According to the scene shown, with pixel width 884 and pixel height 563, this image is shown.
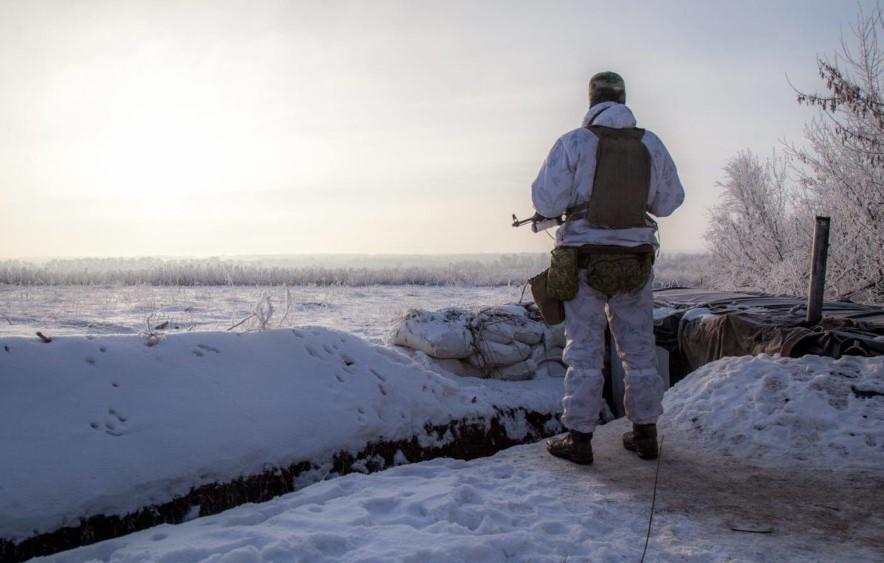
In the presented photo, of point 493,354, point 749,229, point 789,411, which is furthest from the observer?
point 749,229

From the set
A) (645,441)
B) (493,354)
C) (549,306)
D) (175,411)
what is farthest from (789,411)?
(175,411)

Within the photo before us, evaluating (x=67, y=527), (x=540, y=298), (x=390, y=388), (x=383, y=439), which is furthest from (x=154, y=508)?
(x=540, y=298)

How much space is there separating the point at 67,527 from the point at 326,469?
4.26 ft

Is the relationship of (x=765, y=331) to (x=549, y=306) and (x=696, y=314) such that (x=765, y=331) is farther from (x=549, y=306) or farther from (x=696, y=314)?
(x=549, y=306)

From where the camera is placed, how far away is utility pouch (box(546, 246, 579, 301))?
12.7 ft

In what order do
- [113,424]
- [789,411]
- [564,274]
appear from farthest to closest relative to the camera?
[789,411], [564,274], [113,424]

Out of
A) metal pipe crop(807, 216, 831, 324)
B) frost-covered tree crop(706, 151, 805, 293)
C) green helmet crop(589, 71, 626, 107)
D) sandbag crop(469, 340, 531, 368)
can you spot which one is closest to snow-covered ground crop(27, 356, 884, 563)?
metal pipe crop(807, 216, 831, 324)

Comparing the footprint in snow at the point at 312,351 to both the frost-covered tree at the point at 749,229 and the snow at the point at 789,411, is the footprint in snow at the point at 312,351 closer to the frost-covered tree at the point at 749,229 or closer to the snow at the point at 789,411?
the snow at the point at 789,411

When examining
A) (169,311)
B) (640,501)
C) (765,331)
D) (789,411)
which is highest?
(765,331)

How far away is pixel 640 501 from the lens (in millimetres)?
3068

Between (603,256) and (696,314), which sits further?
(696,314)

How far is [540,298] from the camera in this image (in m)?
4.07

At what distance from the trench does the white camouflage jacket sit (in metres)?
1.53

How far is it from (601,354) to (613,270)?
55 cm
